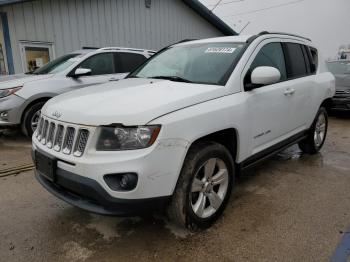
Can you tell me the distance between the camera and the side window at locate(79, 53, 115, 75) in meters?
6.37

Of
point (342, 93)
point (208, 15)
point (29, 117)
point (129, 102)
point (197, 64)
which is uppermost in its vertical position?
point (208, 15)

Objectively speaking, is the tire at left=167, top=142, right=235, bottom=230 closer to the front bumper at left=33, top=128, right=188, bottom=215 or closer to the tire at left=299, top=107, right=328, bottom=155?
the front bumper at left=33, top=128, right=188, bottom=215

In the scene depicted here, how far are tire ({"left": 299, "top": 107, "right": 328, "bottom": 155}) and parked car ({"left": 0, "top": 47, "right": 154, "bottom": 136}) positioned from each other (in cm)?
410

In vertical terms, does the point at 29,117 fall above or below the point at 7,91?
below

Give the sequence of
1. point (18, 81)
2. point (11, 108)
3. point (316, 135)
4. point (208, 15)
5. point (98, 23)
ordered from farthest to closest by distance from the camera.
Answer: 1. point (208, 15)
2. point (98, 23)
3. point (18, 81)
4. point (11, 108)
5. point (316, 135)

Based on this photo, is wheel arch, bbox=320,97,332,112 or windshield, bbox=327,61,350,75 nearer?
wheel arch, bbox=320,97,332,112

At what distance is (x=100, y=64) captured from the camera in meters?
6.62

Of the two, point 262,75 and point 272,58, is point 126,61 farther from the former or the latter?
point 262,75

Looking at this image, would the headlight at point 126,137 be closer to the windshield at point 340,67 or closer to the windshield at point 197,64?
the windshield at point 197,64

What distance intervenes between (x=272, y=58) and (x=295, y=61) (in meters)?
0.67

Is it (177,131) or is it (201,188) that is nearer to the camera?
(177,131)

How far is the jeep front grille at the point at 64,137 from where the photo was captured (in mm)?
2348

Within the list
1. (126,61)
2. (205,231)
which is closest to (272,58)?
(205,231)

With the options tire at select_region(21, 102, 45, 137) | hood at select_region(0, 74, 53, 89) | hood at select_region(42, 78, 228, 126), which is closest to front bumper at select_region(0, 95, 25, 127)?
tire at select_region(21, 102, 45, 137)
